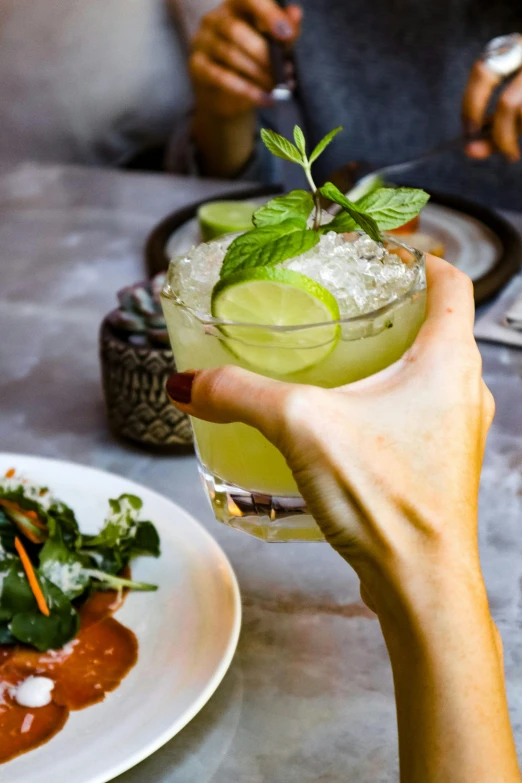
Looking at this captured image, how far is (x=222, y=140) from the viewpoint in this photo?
2.60m

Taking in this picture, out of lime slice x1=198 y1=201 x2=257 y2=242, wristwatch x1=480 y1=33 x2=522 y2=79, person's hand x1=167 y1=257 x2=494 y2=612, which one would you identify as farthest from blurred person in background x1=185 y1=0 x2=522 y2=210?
person's hand x1=167 y1=257 x2=494 y2=612

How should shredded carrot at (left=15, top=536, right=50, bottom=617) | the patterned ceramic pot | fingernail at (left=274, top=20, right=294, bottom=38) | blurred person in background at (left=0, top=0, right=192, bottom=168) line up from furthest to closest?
blurred person in background at (left=0, top=0, right=192, bottom=168) → fingernail at (left=274, top=20, right=294, bottom=38) → the patterned ceramic pot → shredded carrot at (left=15, top=536, right=50, bottom=617)

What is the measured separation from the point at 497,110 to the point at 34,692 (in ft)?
5.28

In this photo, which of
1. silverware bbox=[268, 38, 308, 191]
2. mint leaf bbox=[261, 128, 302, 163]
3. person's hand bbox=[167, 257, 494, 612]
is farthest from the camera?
silverware bbox=[268, 38, 308, 191]

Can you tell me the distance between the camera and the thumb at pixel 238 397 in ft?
2.05

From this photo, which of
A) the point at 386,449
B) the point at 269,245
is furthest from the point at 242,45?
the point at 386,449

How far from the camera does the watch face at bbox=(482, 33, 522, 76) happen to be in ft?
6.40

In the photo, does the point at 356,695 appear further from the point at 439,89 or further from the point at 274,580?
the point at 439,89

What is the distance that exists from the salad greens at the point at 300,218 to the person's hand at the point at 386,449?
96 millimetres

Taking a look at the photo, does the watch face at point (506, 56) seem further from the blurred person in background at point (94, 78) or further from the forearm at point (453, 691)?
the forearm at point (453, 691)

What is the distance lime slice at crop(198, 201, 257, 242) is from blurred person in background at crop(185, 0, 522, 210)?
73 centimetres

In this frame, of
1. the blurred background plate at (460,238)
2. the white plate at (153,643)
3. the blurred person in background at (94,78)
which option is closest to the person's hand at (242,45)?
the blurred background plate at (460,238)

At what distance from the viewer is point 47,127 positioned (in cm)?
352

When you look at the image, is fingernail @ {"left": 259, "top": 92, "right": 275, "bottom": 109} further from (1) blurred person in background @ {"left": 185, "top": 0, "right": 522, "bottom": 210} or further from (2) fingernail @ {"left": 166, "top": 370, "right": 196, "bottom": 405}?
(2) fingernail @ {"left": 166, "top": 370, "right": 196, "bottom": 405}
